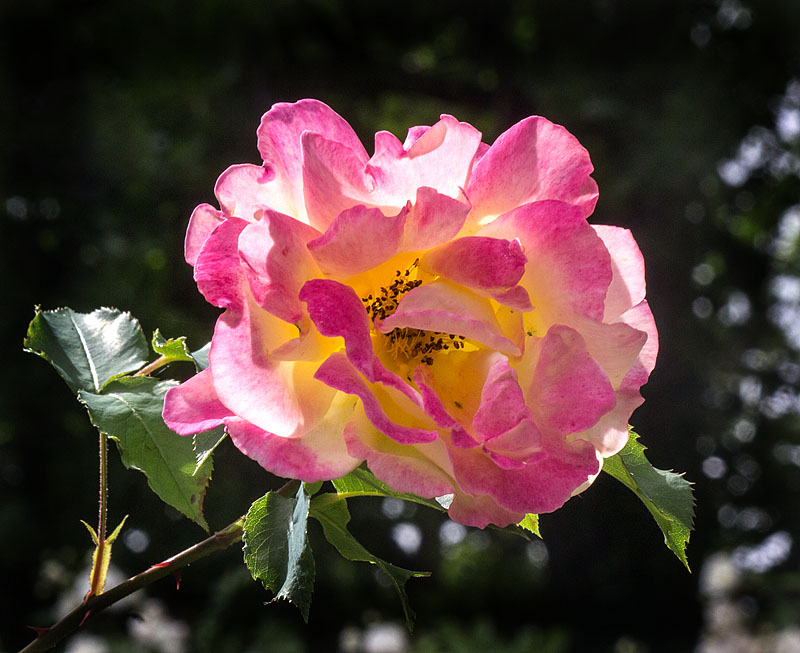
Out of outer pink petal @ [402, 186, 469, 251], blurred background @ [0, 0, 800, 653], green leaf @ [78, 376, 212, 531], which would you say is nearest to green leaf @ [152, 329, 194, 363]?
green leaf @ [78, 376, 212, 531]

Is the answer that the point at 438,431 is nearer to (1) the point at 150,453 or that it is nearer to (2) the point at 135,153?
(1) the point at 150,453

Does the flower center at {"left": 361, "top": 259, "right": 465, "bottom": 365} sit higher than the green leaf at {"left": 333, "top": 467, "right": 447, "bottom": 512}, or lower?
higher

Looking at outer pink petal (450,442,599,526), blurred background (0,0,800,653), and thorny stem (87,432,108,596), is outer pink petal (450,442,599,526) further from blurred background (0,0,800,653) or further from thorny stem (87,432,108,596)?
blurred background (0,0,800,653)

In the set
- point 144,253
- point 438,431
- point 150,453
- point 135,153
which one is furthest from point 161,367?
point 135,153

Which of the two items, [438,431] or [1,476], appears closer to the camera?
[438,431]

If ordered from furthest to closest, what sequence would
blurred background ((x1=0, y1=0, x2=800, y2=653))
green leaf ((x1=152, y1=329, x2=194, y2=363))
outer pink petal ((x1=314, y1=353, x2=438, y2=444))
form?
blurred background ((x1=0, y1=0, x2=800, y2=653)) < green leaf ((x1=152, y1=329, x2=194, y2=363)) < outer pink petal ((x1=314, y1=353, x2=438, y2=444))

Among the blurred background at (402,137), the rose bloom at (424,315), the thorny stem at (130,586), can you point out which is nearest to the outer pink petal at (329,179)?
the rose bloom at (424,315)

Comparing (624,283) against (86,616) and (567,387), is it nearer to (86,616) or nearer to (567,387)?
(567,387)
